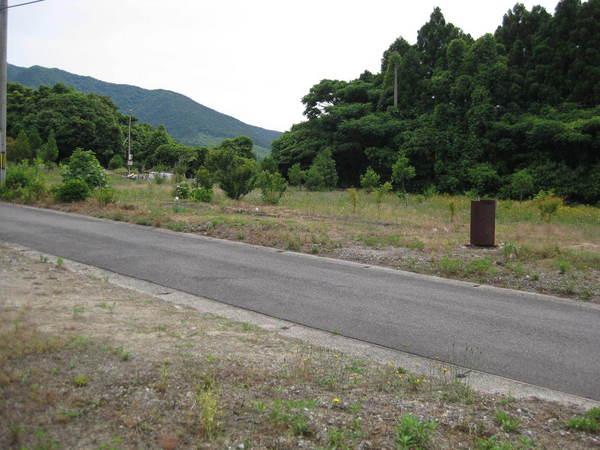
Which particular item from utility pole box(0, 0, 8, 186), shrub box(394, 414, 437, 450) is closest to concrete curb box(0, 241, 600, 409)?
shrub box(394, 414, 437, 450)

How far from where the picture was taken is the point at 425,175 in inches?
1681

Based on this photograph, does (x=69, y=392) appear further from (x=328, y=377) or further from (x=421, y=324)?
(x=421, y=324)

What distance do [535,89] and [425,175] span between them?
9.78 m

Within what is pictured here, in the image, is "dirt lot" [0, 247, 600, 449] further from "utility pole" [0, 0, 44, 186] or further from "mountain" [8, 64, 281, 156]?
"mountain" [8, 64, 281, 156]

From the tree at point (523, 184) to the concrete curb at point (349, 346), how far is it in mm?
30073

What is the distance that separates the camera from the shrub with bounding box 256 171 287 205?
22.4 m

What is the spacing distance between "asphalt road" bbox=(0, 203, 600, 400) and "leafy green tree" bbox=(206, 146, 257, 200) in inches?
419

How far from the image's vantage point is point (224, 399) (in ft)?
12.5

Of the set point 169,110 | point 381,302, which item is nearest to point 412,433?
point 381,302

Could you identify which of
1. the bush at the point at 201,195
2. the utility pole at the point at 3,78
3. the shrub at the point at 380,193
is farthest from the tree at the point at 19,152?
the shrub at the point at 380,193

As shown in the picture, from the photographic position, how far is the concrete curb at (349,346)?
4570 millimetres

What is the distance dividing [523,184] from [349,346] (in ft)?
103

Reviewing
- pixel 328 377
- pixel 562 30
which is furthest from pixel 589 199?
pixel 328 377

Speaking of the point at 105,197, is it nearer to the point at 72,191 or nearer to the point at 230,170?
the point at 72,191
